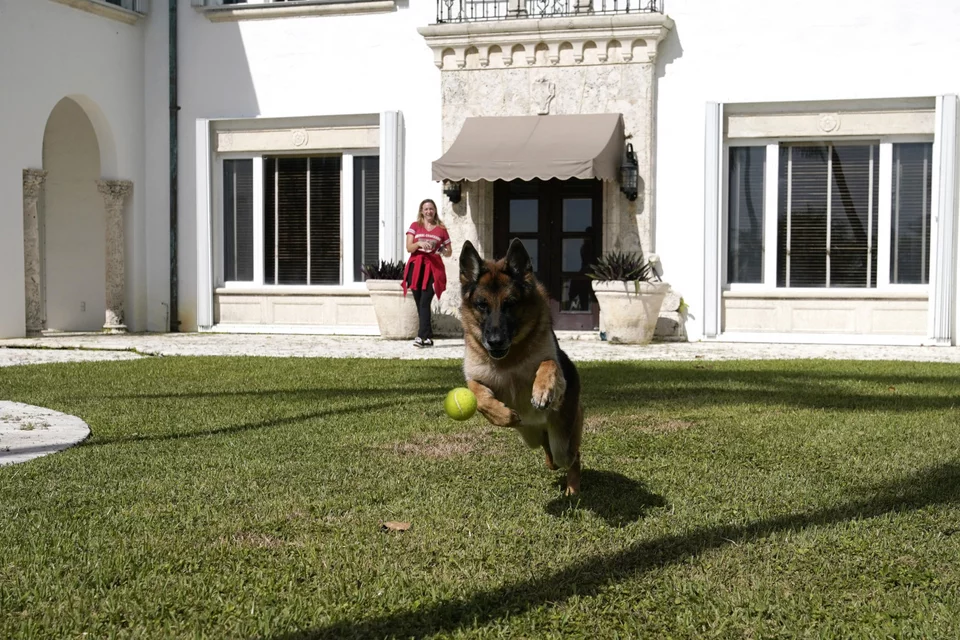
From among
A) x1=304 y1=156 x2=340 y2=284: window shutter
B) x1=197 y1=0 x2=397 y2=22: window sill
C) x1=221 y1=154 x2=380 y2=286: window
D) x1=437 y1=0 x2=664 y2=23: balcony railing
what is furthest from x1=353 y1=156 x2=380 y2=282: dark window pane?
x1=437 y1=0 x2=664 y2=23: balcony railing

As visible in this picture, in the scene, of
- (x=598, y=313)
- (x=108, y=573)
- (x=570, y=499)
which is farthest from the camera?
(x=598, y=313)

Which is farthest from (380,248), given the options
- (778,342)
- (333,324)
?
(778,342)

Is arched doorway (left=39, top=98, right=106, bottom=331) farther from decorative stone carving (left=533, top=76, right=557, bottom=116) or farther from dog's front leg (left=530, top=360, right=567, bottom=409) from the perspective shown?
dog's front leg (left=530, top=360, right=567, bottom=409)

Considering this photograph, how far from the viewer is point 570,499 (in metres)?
5.07

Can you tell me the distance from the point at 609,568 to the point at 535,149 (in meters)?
12.8

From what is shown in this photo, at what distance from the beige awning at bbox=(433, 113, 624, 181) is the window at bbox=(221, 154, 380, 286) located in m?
2.33

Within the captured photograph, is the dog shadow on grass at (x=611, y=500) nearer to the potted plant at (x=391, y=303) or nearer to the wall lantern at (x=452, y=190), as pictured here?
the potted plant at (x=391, y=303)

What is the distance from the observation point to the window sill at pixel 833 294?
1648 cm

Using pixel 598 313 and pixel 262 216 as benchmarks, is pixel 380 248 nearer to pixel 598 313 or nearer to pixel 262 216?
pixel 262 216

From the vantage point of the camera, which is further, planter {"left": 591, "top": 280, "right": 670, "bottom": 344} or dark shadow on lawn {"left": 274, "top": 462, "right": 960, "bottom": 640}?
planter {"left": 591, "top": 280, "right": 670, "bottom": 344}

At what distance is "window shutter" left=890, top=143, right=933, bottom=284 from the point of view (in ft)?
54.1

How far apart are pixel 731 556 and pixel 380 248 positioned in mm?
14760

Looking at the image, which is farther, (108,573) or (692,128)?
(692,128)

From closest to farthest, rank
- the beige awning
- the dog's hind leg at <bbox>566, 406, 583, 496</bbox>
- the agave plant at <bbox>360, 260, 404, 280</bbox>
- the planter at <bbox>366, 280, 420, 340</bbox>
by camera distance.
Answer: the dog's hind leg at <bbox>566, 406, 583, 496</bbox>, the beige awning, the planter at <bbox>366, 280, 420, 340</bbox>, the agave plant at <bbox>360, 260, 404, 280</bbox>
